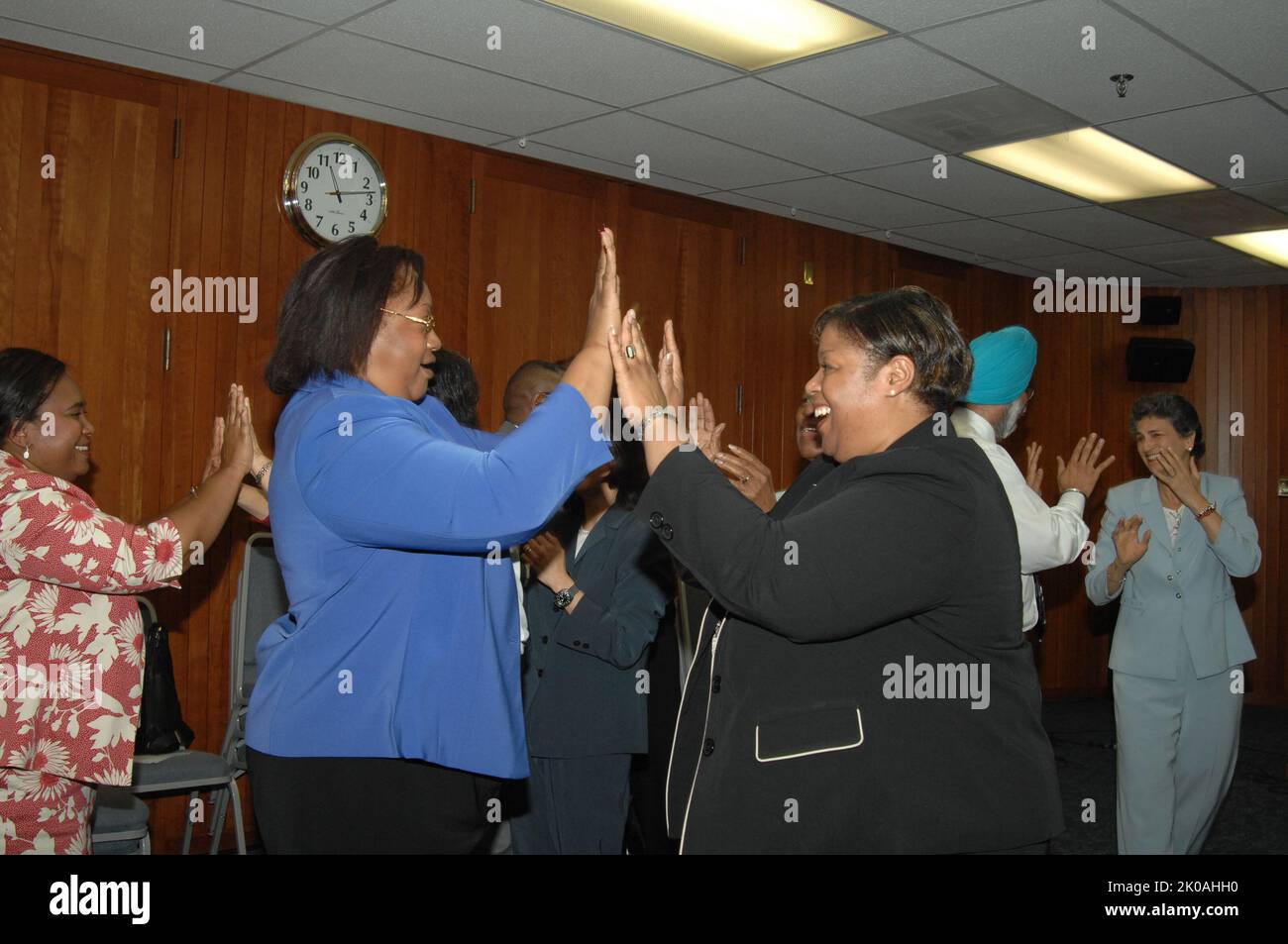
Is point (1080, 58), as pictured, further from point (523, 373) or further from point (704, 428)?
point (704, 428)

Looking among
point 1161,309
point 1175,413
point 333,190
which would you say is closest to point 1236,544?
→ point 1175,413

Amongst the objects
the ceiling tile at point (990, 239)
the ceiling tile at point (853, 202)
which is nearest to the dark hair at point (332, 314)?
the ceiling tile at point (853, 202)

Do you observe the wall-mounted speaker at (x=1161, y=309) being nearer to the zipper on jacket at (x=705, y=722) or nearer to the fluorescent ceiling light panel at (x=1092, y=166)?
the fluorescent ceiling light panel at (x=1092, y=166)

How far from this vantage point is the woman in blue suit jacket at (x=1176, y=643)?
11.8ft

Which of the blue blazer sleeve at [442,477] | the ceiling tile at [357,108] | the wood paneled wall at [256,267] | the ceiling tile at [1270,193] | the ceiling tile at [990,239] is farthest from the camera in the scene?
the ceiling tile at [990,239]

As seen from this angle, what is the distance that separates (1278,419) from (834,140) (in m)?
→ 5.37

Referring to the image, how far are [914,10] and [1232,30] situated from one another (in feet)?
3.80

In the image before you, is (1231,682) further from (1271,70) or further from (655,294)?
(655,294)

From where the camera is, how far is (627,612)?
2744mm

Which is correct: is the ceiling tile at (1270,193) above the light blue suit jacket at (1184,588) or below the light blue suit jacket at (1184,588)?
above

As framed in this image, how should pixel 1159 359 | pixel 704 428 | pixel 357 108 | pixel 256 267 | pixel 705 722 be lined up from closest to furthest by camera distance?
1. pixel 705 722
2. pixel 704 428
3. pixel 256 267
4. pixel 357 108
5. pixel 1159 359

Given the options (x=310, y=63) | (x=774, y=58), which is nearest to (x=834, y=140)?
(x=774, y=58)

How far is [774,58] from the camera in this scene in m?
4.00

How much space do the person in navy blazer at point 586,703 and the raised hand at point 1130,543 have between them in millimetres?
1864
